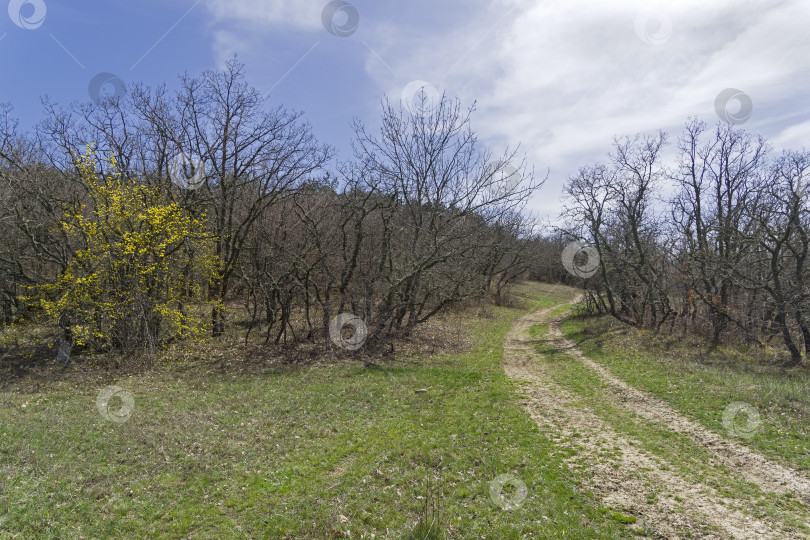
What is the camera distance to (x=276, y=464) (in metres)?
Answer: 8.05

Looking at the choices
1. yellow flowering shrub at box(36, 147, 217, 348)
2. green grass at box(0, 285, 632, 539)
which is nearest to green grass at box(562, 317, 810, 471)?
green grass at box(0, 285, 632, 539)

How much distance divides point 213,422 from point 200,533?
4720mm

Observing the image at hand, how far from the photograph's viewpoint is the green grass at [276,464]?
6035 mm

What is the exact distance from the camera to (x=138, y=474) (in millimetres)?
7422

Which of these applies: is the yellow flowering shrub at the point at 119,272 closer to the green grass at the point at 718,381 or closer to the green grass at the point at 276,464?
the green grass at the point at 276,464

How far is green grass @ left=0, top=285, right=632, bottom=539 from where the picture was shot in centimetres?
604

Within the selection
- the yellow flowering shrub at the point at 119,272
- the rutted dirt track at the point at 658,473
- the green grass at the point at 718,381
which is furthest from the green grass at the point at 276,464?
the green grass at the point at 718,381

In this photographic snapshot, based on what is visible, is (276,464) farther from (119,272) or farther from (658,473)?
(119,272)

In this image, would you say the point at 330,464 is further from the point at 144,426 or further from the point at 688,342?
the point at 688,342

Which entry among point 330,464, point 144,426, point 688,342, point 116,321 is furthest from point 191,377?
point 688,342

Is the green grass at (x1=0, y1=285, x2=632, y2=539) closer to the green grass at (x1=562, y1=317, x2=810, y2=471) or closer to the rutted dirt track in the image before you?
the rutted dirt track

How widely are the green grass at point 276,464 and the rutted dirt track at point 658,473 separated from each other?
542 mm

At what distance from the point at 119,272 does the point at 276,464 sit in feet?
39.9

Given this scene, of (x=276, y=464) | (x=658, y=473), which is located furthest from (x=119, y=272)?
(x=658, y=473)
